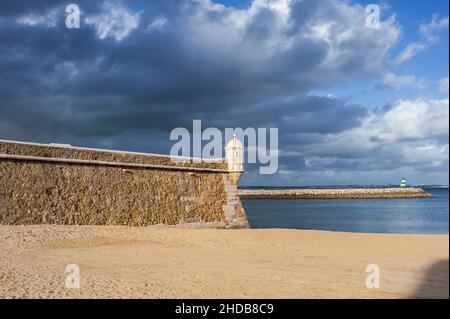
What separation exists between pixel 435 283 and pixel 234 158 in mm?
17439

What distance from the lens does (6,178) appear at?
557 inches

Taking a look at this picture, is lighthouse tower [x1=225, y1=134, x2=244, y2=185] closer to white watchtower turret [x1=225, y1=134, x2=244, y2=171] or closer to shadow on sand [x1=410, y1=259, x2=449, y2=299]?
white watchtower turret [x1=225, y1=134, x2=244, y2=171]

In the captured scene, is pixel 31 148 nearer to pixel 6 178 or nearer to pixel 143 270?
pixel 6 178

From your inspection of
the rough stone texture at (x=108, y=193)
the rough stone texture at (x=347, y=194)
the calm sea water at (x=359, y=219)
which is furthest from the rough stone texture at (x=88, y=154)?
the rough stone texture at (x=347, y=194)

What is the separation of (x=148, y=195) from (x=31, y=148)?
494 centimetres

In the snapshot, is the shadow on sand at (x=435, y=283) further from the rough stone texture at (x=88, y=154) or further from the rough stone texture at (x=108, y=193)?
the rough stone texture at (x=88, y=154)

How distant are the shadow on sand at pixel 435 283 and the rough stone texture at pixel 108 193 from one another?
38.6 feet

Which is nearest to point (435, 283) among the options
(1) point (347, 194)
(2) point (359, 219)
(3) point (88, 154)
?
(3) point (88, 154)

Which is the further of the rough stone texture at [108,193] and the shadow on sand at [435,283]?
the rough stone texture at [108,193]

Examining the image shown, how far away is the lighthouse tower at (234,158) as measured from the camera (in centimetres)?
2236

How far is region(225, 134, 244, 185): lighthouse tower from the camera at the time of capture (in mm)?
22359

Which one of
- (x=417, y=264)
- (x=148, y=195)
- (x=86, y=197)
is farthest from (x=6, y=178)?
(x=417, y=264)

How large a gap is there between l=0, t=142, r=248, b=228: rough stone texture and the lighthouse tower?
387 millimetres

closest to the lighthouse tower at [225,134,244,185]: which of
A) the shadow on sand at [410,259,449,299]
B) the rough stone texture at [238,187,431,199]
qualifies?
the shadow on sand at [410,259,449,299]
